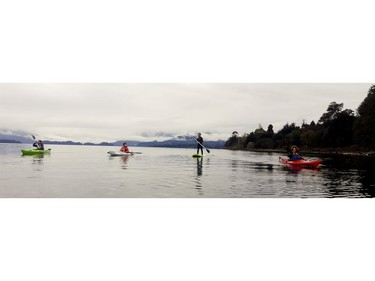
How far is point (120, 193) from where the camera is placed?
10.6 metres

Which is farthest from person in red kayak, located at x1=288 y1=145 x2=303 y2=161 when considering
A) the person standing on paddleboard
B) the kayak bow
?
the kayak bow

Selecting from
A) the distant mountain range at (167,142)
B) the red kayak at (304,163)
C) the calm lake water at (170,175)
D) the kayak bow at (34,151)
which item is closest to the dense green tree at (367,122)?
the calm lake water at (170,175)

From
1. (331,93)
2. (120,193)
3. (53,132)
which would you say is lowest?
(120,193)

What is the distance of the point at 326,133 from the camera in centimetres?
1444

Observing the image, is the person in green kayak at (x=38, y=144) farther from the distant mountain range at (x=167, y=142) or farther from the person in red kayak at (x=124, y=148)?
the person in red kayak at (x=124, y=148)

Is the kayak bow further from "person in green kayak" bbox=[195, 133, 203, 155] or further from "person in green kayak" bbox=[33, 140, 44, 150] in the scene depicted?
"person in green kayak" bbox=[195, 133, 203, 155]

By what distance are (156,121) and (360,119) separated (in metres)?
6.71

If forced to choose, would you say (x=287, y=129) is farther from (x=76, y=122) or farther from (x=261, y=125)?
(x=76, y=122)

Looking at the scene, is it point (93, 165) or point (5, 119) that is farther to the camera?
point (93, 165)

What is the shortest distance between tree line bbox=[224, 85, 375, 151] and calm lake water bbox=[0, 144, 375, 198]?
2.96 feet

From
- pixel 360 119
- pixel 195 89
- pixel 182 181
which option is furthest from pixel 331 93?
pixel 182 181

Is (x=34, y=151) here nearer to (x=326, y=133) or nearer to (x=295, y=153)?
(x=295, y=153)

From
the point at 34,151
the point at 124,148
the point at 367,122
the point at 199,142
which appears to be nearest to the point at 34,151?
the point at 34,151

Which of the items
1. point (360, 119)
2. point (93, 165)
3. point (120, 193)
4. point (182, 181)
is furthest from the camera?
point (93, 165)
